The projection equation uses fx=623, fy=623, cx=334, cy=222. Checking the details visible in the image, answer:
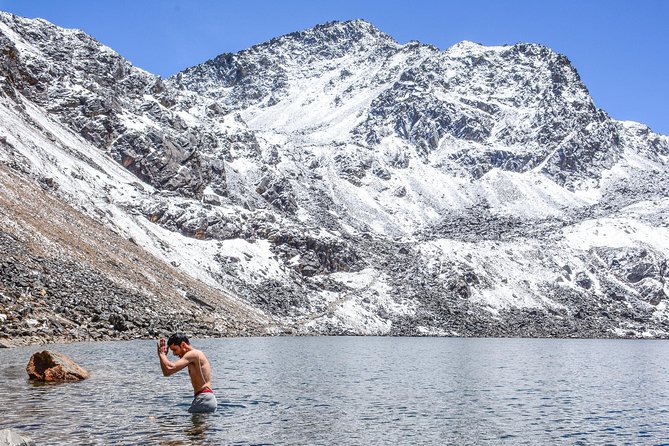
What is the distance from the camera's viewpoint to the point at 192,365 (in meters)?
23.6

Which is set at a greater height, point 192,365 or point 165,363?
point 165,363

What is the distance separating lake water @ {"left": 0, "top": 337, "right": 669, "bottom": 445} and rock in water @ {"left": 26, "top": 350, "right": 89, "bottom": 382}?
759 mm

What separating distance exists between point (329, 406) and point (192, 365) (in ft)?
35.0

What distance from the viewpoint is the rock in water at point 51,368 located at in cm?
3328

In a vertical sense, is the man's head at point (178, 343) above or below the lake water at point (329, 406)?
above

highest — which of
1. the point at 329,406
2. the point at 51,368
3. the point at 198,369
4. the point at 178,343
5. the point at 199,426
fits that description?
the point at 178,343

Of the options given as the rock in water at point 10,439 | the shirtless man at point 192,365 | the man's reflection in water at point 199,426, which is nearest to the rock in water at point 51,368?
the shirtless man at point 192,365

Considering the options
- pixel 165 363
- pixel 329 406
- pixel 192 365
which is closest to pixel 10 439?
pixel 165 363

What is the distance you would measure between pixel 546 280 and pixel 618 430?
6918 inches

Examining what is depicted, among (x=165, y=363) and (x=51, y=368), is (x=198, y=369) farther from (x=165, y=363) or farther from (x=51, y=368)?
(x=51, y=368)

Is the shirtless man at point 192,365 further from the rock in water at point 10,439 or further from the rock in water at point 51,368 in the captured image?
the rock in water at point 51,368

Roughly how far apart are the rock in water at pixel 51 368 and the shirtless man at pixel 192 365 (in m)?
11.8

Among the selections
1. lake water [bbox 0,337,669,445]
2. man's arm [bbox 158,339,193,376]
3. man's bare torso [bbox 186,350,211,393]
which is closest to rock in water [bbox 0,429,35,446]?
lake water [bbox 0,337,669,445]

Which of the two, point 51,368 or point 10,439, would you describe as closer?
point 10,439
